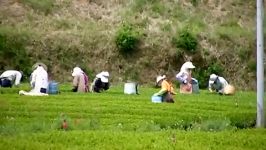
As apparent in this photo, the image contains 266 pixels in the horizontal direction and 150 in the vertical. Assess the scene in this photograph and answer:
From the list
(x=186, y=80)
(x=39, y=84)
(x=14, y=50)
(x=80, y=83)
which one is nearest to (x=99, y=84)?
(x=80, y=83)

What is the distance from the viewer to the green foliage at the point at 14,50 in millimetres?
27781

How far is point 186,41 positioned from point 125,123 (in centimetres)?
1695

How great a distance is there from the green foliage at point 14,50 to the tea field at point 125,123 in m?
8.56

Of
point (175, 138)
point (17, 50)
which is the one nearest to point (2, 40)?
point (17, 50)

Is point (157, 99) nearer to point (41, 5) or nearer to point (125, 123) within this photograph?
point (125, 123)

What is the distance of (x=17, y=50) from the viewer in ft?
92.9

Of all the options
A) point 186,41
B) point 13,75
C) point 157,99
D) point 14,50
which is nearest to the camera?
point 157,99

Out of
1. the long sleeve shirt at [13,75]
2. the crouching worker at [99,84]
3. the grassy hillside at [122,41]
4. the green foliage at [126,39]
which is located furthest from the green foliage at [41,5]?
the crouching worker at [99,84]

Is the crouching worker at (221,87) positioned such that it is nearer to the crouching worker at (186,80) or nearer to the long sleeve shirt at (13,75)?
the crouching worker at (186,80)

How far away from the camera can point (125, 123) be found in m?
13.5

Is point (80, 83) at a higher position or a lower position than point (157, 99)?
higher

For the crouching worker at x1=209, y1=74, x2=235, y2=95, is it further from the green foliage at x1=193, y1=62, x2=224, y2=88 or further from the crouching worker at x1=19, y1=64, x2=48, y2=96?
the crouching worker at x1=19, y1=64, x2=48, y2=96

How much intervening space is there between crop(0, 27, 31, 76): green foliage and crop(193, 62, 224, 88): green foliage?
8.72 metres

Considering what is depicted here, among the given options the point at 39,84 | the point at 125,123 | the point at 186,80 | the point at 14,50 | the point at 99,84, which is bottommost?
the point at 125,123
